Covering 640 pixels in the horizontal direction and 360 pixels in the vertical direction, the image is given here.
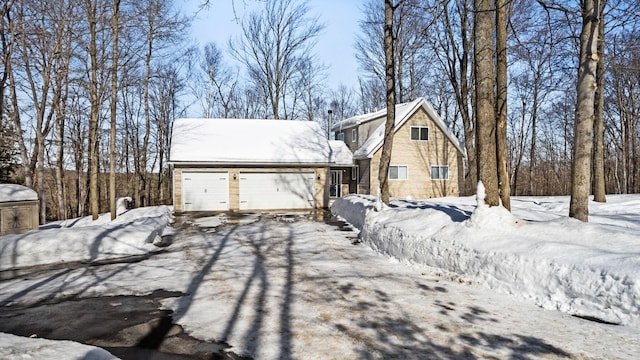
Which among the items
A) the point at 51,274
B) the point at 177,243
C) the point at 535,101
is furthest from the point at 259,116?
the point at 51,274

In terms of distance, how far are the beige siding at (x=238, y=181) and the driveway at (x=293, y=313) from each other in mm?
10092

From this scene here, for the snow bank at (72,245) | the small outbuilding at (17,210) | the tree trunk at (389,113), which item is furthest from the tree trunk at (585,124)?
the small outbuilding at (17,210)

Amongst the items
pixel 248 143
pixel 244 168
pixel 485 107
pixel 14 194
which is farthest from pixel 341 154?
pixel 14 194

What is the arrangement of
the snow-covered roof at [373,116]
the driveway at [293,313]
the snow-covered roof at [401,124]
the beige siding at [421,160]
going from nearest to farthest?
1. the driveway at [293,313]
2. the snow-covered roof at [401,124]
3. the beige siding at [421,160]
4. the snow-covered roof at [373,116]

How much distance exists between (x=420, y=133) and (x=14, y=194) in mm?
20509

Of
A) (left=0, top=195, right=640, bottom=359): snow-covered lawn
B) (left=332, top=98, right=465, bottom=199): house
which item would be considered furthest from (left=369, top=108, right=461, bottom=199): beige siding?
(left=0, top=195, right=640, bottom=359): snow-covered lawn

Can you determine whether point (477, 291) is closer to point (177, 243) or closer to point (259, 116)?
point (177, 243)

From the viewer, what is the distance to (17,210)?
446 inches

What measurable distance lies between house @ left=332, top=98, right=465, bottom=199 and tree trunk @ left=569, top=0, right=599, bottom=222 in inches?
605

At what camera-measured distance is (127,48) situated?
55.9 feet

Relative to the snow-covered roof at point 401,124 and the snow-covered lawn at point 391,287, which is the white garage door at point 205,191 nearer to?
the snow-covered lawn at point 391,287

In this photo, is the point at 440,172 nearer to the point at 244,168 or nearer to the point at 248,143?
the point at 248,143

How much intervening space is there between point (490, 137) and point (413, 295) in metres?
3.96

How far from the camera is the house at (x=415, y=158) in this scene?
2375 cm
